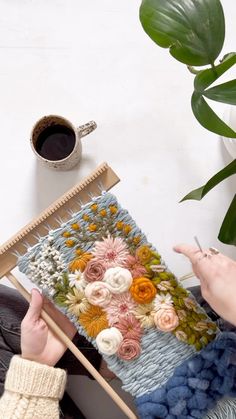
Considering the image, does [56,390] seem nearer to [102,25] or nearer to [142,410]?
[142,410]

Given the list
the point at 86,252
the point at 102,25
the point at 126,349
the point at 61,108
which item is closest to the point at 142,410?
the point at 126,349

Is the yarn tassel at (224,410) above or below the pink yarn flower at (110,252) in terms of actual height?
below

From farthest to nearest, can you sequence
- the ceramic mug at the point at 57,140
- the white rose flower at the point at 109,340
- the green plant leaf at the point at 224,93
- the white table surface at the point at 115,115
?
the white table surface at the point at 115,115, the ceramic mug at the point at 57,140, the white rose flower at the point at 109,340, the green plant leaf at the point at 224,93

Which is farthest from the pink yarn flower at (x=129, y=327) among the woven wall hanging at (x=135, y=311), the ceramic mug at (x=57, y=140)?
the ceramic mug at (x=57, y=140)

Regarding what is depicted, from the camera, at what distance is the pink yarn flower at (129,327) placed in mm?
674

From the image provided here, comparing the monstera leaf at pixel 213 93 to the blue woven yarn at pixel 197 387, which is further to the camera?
the blue woven yarn at pixel 197 387

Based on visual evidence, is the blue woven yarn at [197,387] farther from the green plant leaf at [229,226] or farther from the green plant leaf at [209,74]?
the green plant leaf at [209,74]

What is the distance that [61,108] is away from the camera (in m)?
0.88

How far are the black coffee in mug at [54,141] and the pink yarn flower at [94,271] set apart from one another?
0.68ft

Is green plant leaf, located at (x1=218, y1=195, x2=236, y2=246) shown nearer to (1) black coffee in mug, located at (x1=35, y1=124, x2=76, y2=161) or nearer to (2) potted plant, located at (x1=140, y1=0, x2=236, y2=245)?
(2) potted plant, located at (x1=140, y1=0, x2=236, y2=245)

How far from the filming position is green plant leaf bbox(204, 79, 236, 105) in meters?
0.55

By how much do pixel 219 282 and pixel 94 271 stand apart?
0.17m

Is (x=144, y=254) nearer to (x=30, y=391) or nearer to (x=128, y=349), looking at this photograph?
(x=128, y=349)

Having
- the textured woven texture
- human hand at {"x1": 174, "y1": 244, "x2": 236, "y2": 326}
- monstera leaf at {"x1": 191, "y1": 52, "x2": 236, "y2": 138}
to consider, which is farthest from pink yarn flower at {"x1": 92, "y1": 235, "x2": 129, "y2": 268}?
monstera leaf at {"x1": 191, "y1": 52, "x2": 236, "y2": 138}
